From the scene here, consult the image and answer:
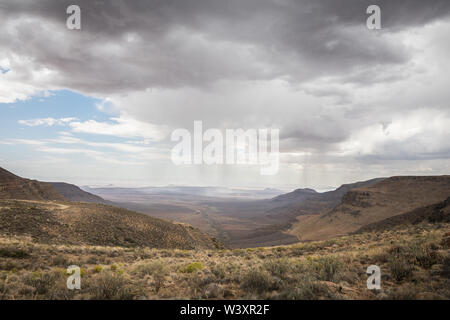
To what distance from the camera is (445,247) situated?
10000 millimetres

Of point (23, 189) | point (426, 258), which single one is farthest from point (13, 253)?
point (23, 189)

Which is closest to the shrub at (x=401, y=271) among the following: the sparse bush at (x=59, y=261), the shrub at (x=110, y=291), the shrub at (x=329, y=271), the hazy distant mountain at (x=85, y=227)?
the shrub at (x=329, y=271)

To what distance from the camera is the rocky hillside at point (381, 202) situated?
7725 cm

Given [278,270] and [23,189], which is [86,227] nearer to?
[278,270]

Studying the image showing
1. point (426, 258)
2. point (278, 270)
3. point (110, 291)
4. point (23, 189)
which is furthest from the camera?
point (23, 189)

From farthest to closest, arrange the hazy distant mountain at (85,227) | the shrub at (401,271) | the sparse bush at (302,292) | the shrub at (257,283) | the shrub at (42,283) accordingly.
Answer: the hazy distant mountain at (85,227) → the shrub at (401,271) → the shrub at (42,283) → the shrub at (257,283) → the sparse bush at (302,292)

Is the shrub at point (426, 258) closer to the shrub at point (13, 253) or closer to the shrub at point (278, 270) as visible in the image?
the shrub at point (278, 270)

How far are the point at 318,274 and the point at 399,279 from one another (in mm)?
2398

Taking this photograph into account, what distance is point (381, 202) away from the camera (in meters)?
87.6

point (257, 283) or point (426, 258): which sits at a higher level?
point (426, 258)

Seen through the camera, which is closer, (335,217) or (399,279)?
(399,279)

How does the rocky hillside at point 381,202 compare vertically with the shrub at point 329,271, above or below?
below

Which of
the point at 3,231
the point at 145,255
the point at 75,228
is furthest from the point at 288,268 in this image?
the point at 75,228
